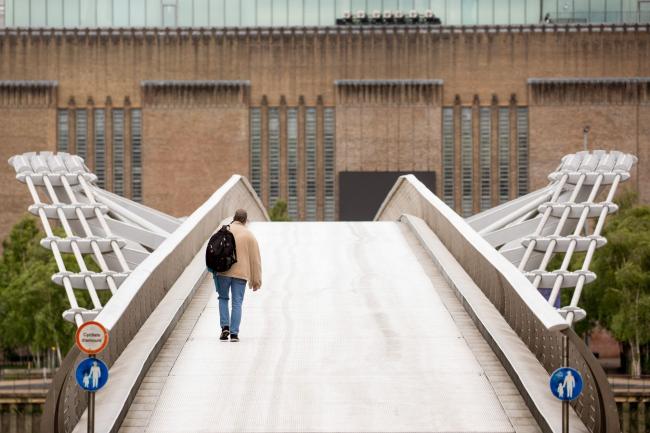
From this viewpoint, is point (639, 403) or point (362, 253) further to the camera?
point (639, 403)

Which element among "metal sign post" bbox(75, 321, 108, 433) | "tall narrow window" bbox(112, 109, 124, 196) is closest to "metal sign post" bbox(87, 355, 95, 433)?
"metal sign post" bbox(75, 321, 108, 433)

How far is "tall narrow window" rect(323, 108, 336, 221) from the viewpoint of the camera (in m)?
74.6

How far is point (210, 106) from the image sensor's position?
73438mm

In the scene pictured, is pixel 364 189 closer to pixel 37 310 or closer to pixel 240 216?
pixel 37 310

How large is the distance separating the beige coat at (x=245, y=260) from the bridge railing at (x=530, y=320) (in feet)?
8.49

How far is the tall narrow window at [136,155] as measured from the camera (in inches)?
2921

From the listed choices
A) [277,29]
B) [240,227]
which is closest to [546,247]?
[240,227]

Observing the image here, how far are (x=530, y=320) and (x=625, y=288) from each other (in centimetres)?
3688

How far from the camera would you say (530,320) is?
14.1 metres

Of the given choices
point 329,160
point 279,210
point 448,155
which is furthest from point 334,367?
point 329,160

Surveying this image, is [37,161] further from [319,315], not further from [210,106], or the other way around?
[210,106]

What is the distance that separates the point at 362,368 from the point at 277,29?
5974 cm

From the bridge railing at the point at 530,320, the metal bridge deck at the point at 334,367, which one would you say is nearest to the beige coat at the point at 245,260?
the metal bridge deck at the point at 334,367

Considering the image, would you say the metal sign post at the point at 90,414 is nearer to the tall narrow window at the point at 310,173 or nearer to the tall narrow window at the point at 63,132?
the tall narrow window at the point at 310,173
